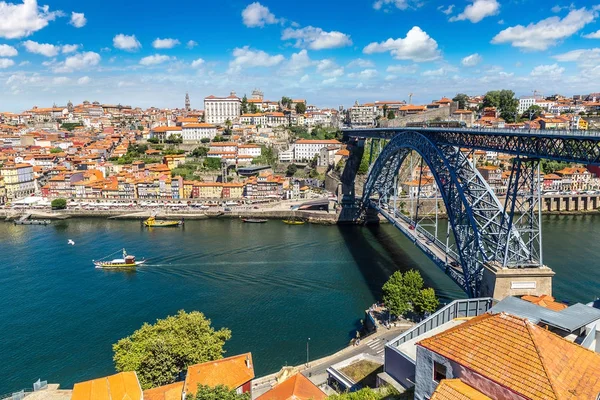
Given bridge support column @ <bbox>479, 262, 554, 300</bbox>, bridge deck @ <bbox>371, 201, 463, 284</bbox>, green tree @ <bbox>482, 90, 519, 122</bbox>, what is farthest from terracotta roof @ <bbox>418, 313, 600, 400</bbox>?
green tree @ <bbox>482, 90, 519, 122</bbox>

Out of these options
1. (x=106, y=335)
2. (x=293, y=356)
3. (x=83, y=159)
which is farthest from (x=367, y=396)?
(x=83, y=159)

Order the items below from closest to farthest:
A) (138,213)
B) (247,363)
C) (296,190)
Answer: (247,363) → (138,213) → (296,190)

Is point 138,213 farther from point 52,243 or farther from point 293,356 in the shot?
point 293,356

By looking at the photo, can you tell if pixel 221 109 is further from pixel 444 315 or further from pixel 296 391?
pixel 444 315

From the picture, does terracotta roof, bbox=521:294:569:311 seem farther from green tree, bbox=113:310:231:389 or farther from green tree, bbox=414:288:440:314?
green tree, bbox=113:310:231:389

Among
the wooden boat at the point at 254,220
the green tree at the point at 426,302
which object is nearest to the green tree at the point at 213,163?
the wooden boat at the point at 254,220

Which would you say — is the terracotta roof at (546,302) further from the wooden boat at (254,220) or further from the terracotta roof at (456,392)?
the wooden boat at (254,220)
